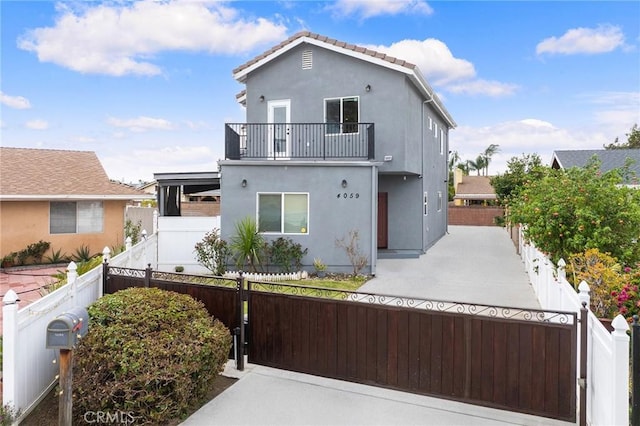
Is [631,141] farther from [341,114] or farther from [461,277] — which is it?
[341,114]

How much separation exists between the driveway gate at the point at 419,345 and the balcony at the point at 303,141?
8.70m

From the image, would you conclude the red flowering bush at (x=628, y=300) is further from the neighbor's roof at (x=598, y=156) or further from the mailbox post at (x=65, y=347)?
the neighbor's roof at (x=598, y=156)

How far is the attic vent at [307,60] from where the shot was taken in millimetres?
15344

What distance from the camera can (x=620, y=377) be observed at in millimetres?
3701

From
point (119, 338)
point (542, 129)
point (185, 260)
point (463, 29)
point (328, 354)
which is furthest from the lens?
point (542, 129)

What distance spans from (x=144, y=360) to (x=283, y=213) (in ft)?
29.2

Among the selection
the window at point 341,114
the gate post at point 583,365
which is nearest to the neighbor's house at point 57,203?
the window at point 341,114

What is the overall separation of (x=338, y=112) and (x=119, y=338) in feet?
39.2

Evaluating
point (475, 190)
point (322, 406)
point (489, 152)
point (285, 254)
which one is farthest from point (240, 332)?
point (489, 152)

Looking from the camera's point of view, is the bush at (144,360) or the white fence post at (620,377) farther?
the bush at (144,360)

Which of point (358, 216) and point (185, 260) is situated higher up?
point (358, 216)

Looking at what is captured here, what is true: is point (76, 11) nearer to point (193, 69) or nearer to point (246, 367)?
point (193, 69)

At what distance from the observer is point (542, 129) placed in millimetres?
35562

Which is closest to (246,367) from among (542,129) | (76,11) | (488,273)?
(488,273)
